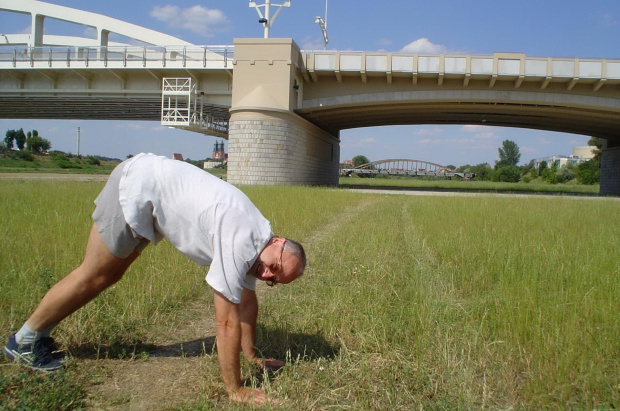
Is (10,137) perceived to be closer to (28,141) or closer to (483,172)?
(28,141)

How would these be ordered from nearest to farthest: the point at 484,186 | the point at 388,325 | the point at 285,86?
the point at 388,325 → the point at 285,86 → the point at 484,186

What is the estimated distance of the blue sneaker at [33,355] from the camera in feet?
8.95

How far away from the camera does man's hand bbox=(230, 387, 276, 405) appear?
2441mm

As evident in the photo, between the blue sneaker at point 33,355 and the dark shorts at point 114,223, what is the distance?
77 cm

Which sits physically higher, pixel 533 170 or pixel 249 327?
pixel 533 170

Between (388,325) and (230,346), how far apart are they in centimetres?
146

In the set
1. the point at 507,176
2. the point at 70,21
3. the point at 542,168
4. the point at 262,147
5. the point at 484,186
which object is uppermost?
the point at 70,21

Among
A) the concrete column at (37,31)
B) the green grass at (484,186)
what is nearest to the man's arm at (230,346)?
the green grass at (484,186)

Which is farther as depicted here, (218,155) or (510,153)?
(510,153)

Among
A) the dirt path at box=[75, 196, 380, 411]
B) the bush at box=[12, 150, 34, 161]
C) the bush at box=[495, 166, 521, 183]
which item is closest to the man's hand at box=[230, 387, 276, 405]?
the dirt path at box=[75, 196, 380, 411]

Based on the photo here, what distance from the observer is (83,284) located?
2.71m

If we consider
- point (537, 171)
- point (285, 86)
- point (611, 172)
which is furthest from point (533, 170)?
point (285, 86)

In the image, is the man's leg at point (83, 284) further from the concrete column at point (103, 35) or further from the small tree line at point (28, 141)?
the small tree line at point (28, 141)

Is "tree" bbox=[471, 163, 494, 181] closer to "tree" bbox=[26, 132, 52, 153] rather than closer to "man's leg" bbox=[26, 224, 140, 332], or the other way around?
"tree" bbox=[26, 132, 52, 153]
